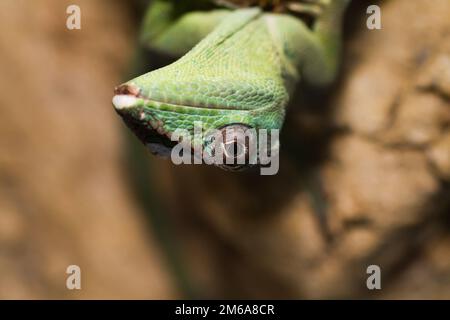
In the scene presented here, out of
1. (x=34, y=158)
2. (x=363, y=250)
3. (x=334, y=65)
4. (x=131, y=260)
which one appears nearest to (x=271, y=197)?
(x=363, y=250)

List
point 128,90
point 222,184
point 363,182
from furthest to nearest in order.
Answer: point 222,184 → point 363,182 → point 128,90

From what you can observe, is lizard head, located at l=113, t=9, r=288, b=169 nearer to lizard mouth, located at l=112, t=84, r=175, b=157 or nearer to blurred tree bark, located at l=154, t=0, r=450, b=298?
lizard mouth, located at l=112, t=84, r=175, b=157

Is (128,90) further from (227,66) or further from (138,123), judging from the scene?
(227,66)

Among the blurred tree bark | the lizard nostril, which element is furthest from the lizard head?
the blurred tree bark

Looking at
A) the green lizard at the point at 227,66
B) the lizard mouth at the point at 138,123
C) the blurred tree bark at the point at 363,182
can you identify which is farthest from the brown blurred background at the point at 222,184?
the lizard mouth at the point at 138,123

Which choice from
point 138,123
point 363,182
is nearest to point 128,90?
point 138,123

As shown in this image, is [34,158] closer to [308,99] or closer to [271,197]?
[271,197]
